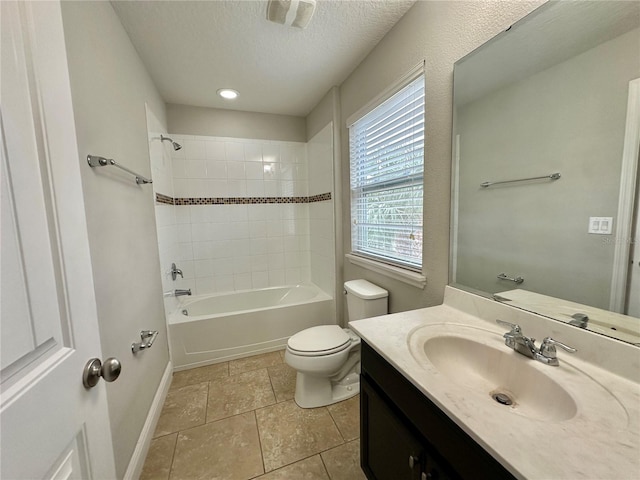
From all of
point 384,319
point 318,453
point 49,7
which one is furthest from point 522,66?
point 318,453

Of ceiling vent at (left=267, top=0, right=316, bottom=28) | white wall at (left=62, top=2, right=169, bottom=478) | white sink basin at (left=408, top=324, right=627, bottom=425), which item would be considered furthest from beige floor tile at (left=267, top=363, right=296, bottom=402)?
ceiling vent at (left=267, top=0, right=316, bottom=28)

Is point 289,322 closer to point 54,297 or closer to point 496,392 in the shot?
point 496,392

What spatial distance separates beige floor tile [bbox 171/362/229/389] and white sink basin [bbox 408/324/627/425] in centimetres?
178

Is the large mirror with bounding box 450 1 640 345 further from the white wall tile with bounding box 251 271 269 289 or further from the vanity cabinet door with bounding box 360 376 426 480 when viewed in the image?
the white wall tile with bounding box 251 271 269 289

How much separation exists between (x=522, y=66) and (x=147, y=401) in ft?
8.20

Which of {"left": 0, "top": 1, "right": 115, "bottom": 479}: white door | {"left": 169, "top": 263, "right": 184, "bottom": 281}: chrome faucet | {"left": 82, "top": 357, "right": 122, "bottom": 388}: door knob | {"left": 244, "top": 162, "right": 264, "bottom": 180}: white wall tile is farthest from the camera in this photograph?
{"left": 244, "top": 162, "right": 264, "bottom": 180}: white wall tile

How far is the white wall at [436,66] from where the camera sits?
3.54 ft

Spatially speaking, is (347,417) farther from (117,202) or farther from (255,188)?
(255,188)

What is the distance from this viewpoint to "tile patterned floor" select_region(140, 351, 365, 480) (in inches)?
50.9

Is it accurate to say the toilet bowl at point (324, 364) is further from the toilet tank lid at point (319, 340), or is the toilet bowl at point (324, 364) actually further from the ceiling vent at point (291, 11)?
the ceiling vent at point (291, 11)

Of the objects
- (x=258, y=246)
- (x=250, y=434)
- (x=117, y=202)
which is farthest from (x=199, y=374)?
(x=117, y=202)

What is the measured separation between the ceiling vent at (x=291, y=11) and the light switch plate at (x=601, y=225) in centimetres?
151

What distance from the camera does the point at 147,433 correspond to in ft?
4.71

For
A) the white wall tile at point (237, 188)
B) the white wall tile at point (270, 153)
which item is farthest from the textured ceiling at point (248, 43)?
the white wall tile at point (237, 188)
